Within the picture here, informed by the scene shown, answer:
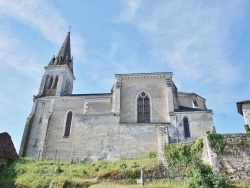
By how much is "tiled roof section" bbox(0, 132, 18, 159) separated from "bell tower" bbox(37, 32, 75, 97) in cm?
1133

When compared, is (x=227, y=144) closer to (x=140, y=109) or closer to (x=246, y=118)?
(x=246, y=118)

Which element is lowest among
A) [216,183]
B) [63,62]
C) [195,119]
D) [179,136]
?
[216,183]

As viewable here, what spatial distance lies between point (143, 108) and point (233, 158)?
44.1 ft

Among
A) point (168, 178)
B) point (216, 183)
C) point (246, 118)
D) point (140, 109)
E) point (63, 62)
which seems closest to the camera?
point (216, 183)

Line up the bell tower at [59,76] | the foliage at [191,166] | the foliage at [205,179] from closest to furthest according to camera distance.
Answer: the foliage at [205,179]
the foliage at [191,166]
the bell tower at [59,76]

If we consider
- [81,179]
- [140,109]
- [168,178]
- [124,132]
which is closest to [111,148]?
[124,132]

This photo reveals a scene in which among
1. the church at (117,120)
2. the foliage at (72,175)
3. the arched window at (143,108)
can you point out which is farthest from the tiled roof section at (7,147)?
the arched window at (143,108)

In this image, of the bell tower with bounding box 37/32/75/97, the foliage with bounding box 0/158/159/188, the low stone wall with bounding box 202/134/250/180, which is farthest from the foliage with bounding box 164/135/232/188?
the bell tower with bounding box 37/32/75/97

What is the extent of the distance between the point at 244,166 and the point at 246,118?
210 inches

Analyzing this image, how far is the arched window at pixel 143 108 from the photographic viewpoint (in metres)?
26.0

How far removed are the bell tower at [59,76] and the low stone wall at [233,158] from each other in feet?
79.3

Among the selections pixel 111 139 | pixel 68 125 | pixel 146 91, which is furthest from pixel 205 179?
pixel 68 125

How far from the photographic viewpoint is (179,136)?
23.4m

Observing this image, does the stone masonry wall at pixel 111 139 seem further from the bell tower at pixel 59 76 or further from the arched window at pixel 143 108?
the bell tower at pixel 59 76
